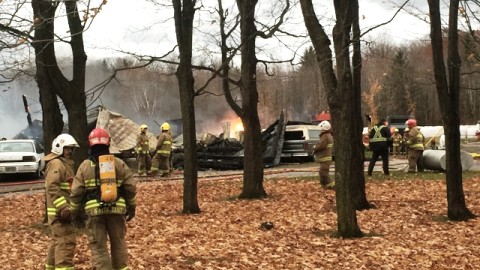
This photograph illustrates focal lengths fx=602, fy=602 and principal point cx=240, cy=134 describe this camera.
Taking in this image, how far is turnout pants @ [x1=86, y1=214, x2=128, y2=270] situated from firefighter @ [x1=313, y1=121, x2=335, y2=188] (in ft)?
30.3

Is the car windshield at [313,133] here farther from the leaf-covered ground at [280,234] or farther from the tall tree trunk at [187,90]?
the tall tree trunk at [187,90]

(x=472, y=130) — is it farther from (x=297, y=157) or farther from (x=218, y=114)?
(x=297, y=157)

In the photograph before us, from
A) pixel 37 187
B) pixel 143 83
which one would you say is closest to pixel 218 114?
pixel 143 83

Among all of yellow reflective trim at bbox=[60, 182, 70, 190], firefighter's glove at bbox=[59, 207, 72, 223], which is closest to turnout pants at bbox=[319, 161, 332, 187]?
yellow reflective trim at bbox=[60, 182, 70, 190]

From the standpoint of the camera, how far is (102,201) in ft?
21.0

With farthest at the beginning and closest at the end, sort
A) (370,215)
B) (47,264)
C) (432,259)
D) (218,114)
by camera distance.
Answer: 1. (218,114)
2. (370,215)
3. (432,259)
4. (47,264)

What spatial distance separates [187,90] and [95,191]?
232 inches

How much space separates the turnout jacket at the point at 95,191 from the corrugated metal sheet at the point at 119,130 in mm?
20096

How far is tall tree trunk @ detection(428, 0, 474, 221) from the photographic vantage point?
10.3m

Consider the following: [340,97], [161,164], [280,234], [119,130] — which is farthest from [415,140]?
[119,130]

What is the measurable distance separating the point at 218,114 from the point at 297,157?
74.7 feet

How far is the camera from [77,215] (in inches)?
272

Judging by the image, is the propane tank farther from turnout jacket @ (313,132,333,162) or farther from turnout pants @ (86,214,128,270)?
turnout jacket @ (313,132,333,162)

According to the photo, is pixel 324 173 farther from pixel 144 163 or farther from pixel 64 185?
pixel 64 185
